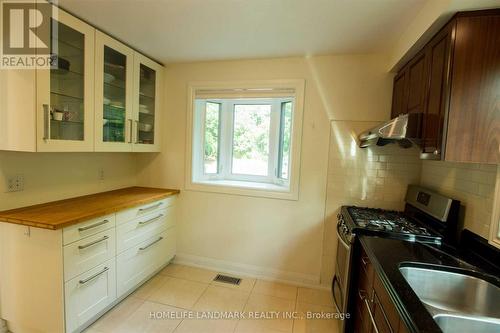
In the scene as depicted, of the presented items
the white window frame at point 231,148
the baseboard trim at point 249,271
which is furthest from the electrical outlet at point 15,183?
the baseboard trim at point 249,271

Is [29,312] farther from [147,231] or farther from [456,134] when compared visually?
[456,134]

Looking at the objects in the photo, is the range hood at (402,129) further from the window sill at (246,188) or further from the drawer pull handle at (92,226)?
the drawer pull handle at (92,226)

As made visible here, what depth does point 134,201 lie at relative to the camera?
2.12 metres

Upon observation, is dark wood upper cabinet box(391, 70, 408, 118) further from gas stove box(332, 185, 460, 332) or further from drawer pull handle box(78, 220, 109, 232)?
drawer pull handle box(78, 220, 109, 232)

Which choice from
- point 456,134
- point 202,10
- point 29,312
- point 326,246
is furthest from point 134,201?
point 456,134

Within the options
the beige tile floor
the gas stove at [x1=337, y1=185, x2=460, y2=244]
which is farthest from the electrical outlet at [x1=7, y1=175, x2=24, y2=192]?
the gas stove at [x1=337, y1=185, x2=460, y2=244]

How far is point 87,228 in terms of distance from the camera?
167cm

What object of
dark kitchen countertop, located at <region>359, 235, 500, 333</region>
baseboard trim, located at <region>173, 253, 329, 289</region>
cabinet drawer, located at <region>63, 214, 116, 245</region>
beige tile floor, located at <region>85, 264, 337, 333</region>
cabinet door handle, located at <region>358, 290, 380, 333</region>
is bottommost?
beige tile floor, located at <region>85, 264, 337, 333</region>

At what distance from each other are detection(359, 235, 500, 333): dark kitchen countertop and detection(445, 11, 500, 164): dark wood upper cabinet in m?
0.54

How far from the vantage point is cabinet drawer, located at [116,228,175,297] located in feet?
6.64

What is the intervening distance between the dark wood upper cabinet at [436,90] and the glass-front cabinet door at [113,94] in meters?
2.32

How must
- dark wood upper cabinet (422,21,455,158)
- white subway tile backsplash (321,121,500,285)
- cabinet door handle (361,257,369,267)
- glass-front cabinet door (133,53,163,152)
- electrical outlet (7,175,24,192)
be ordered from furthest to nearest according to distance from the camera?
glass-front cabinet door (133,53,163,152), white subway tile backsplash (321,121,500,285), electrical outlet (7,175,24,192), cabinet door handle (361,257,369,267), dark wood upper cabinet (422,21,455,158)

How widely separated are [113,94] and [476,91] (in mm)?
2520

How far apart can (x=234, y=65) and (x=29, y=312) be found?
2.54 m
